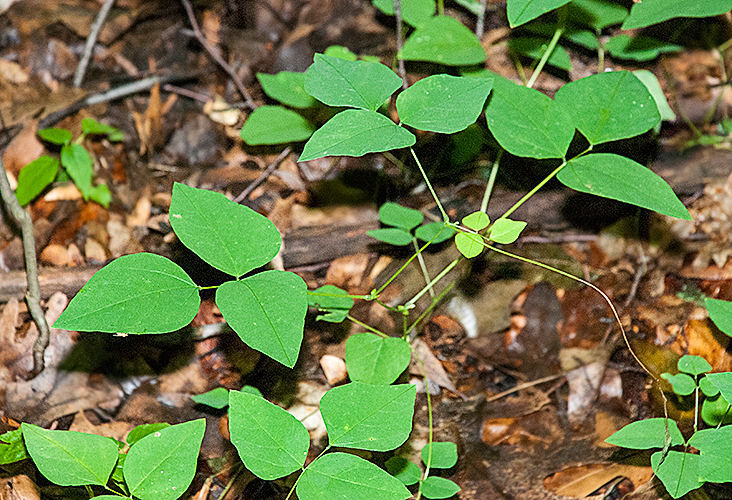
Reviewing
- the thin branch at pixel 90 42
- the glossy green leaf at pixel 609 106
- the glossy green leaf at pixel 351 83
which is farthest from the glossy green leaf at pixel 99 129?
the glossy green leaf at pixel 609 106

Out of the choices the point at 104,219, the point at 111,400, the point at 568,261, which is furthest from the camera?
the point at 104,219

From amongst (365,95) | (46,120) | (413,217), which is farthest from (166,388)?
(46,120)

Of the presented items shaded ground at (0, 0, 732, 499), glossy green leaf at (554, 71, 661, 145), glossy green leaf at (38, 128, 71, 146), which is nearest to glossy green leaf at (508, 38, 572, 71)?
shaded ground at (0, 0, 732, 499)

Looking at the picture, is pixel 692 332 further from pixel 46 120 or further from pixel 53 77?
pixel 53 77

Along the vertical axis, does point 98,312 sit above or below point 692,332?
above

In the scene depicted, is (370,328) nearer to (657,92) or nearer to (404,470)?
(404,470)

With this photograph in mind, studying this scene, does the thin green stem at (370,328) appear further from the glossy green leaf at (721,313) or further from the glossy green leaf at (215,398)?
the glossy green leaf at (721,313)
